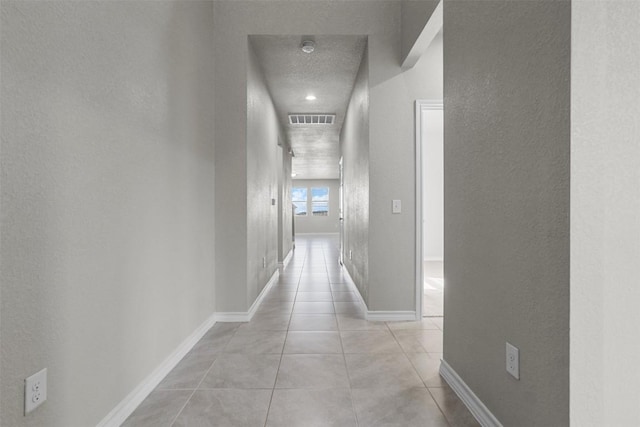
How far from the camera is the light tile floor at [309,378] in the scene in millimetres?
1563

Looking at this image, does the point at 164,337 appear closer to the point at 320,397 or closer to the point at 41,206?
the point at 320,397

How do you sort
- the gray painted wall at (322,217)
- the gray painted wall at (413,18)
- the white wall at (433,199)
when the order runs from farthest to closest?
the gray painted wall at (322,217) → the white wall at (433,199) → the gray painted wall at (413,18)

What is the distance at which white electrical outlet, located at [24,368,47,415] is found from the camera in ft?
3.42

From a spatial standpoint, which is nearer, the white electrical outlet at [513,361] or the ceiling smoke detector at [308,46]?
the white electrical outlet at [513,361]

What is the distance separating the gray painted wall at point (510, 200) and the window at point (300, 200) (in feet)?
39.5

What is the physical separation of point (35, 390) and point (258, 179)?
8.46 ft

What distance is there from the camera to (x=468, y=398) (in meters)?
1.63

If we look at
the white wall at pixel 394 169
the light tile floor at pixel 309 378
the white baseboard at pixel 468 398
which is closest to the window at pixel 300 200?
the light tile floor at pixel 309 378

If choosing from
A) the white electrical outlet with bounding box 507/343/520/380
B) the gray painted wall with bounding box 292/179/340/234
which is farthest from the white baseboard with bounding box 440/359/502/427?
the gray painted wall with bounding box 292/179/340/234

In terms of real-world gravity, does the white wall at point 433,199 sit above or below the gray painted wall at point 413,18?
below

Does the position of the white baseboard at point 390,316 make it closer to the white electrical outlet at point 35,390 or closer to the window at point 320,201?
the white electrical outlet at point 35,390

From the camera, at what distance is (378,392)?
1772mm
